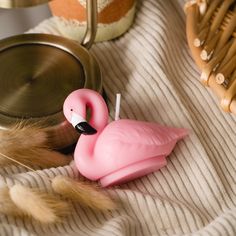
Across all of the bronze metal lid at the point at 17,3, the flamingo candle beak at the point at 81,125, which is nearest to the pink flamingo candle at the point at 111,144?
the flamingo candle beak at the point at 81,125

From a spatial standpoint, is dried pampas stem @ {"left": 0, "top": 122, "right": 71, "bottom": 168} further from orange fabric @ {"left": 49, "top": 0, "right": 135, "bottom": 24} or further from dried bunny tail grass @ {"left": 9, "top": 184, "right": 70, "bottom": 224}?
orange fabric @ {"left": 49, "top": 0, "right": 135, "bottom": 24}

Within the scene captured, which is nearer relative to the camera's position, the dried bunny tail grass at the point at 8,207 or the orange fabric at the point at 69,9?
the dried bunny tail grass at the point at 8,207

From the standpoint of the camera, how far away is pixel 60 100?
1.80 ft

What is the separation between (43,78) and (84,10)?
0.35ft

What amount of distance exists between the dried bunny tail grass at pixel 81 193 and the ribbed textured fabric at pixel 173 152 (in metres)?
0.01

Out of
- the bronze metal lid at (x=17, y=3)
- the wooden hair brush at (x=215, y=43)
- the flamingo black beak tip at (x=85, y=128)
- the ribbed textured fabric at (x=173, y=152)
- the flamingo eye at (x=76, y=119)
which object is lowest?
the ribbed textured fabric at (x=173, y=152)

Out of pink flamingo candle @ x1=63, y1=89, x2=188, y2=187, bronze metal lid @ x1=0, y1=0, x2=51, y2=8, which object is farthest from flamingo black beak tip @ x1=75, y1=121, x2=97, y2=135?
bronze metal lid @ x1=0, y1=0, x2=51, y2=8

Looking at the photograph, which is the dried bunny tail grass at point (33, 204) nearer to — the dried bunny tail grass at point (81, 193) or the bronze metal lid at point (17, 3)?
the dried bunny tail grass at point (81, 193)

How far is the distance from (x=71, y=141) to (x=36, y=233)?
127 mm

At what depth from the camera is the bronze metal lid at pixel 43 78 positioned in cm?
53

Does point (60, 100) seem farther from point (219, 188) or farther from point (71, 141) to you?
point (219, 188)

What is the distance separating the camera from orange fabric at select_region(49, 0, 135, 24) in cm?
61

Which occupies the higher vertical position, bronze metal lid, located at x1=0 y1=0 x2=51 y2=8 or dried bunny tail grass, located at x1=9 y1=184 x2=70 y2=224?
bronze metal lid, located at x1=0 y1=0 x2=51 y2=8

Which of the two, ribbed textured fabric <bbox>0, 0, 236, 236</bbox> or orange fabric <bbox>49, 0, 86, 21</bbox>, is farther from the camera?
orange fabric <bbox>49, 0, 86, 21</bbox>
